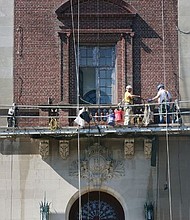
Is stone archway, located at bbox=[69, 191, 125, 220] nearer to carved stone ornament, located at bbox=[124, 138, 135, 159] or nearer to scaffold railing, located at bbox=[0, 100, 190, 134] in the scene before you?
carved stone ornament, located at bbox=[124, 138, 135, 159]

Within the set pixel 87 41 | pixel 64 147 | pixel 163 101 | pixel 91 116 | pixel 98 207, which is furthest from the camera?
pixel 87 41

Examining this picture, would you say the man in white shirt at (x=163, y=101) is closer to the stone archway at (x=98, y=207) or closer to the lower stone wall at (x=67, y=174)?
the lower stone wall at (x=67, y=174)

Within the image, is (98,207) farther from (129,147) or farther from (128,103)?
(128,103)

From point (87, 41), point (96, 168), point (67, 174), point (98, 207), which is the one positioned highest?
point (87, 41)

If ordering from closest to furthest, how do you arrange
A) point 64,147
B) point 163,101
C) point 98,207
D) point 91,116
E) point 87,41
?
point 163,101 → point 91,116 → point 64,147 → point 98,207 → point 87,41

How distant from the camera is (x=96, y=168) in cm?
2223

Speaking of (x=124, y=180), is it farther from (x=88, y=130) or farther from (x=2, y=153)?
(x=2, y=153)

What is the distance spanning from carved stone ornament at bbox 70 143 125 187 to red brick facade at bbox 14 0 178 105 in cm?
181

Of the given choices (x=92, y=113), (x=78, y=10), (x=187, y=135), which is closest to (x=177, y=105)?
(x=187, y=135)

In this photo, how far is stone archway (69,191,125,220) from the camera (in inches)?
887

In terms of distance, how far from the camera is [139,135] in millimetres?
21969

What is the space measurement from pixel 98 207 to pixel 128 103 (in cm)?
331

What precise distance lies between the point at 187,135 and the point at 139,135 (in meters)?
1.53

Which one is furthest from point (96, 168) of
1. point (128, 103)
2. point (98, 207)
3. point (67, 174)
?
point (128, 103)
